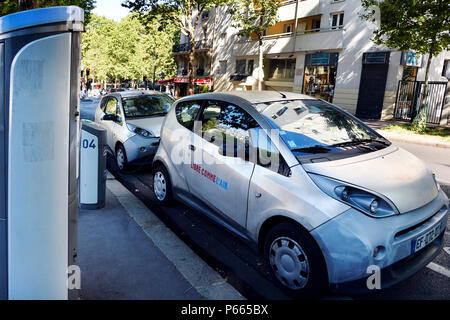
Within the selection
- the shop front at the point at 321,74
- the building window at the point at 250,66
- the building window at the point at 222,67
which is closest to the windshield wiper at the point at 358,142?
the shop front at the point at 321,74

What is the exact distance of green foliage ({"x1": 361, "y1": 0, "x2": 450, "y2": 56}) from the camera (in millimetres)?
12172

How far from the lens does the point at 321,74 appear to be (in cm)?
2480

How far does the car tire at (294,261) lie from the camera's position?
2.59 meters

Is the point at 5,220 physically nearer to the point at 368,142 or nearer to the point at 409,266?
the point at 409,266

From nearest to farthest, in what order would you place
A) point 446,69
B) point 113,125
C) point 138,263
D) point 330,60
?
point 138,263, point 113,125, point 446,69, point 330,60

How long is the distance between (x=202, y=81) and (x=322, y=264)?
37191mm

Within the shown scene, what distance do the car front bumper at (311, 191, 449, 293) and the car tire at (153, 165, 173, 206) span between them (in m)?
2.59

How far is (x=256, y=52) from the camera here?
30.7 m

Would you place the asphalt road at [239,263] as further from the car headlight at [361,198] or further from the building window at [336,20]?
the building window at [336,20]

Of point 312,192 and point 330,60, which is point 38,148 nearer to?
point 312,192

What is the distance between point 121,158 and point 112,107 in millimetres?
1420

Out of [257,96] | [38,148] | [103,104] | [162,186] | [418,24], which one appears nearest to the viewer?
[38,148]

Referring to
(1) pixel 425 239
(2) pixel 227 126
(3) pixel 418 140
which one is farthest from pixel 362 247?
(3) pixel 418 140

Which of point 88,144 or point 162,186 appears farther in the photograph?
point 162,186
